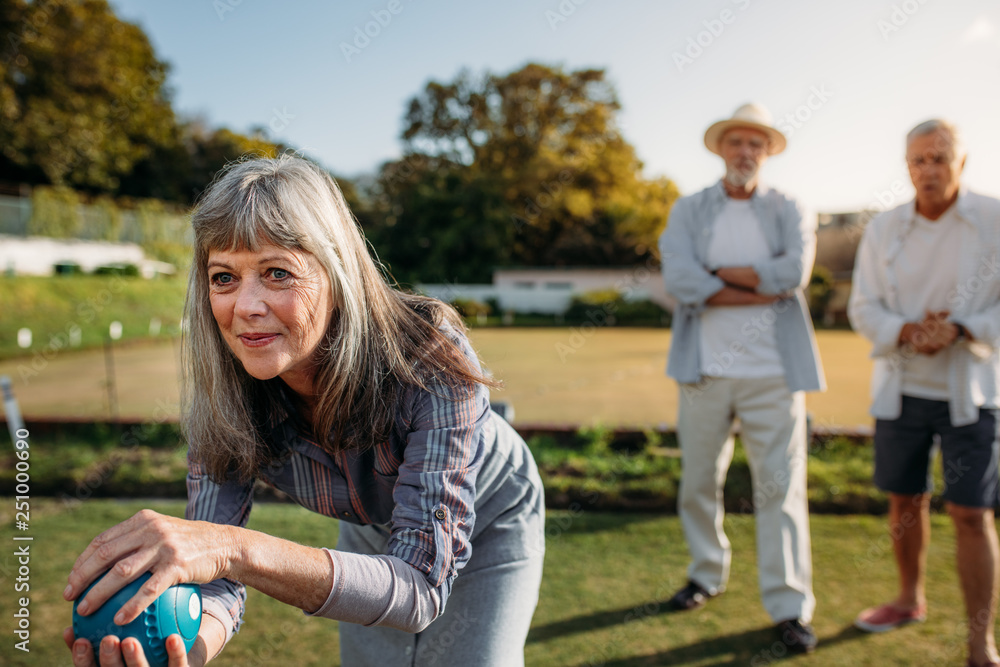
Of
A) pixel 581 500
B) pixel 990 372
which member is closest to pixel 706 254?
pixel 990 372

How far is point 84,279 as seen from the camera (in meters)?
18.5

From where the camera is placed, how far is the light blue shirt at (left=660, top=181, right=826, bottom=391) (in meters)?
3.01

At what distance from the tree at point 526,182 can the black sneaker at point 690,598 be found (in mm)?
27433

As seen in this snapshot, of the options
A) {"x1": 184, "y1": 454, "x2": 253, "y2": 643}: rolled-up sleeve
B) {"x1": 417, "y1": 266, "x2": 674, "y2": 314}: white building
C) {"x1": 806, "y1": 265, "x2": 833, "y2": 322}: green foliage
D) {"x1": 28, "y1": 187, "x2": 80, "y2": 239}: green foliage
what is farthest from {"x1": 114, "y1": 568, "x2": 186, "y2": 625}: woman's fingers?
{"x1": 417, "y1": 266, "x2": 674, "y2": 314}: white building

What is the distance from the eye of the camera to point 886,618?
9.34 feet

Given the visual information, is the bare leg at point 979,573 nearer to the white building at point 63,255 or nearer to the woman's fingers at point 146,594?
the woman's fingers at point 146,594

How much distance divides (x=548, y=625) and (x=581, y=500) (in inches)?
57.7

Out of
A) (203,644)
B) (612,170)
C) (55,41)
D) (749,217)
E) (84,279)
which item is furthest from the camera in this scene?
(612,170)

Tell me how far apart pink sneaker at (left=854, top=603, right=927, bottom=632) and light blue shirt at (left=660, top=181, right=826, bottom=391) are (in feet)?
3.32

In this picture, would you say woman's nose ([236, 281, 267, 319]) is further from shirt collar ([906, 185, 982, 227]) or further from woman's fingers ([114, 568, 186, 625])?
shirt collar ([906, 185, 982, 227])

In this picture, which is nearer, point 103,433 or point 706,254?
point 706,254

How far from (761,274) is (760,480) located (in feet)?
3.11

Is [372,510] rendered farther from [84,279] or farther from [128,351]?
[84,279]

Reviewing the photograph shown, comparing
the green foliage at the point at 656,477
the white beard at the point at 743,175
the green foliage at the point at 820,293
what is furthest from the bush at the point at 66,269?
the green foliage at the point at 820,293
